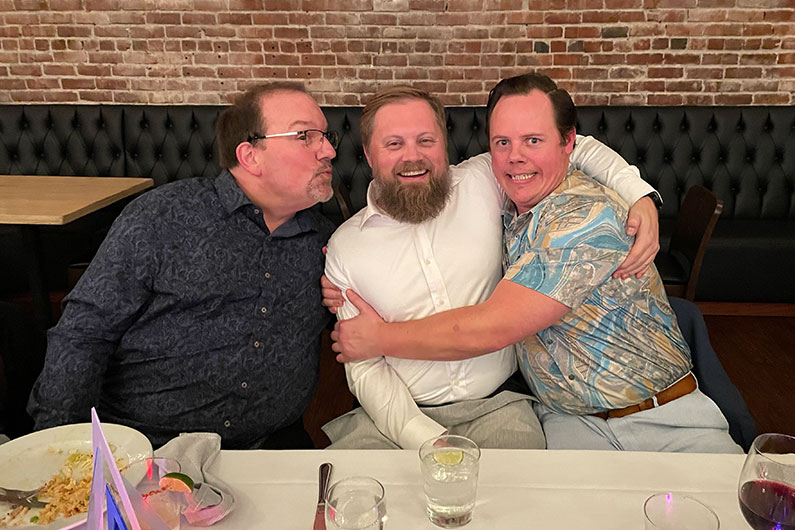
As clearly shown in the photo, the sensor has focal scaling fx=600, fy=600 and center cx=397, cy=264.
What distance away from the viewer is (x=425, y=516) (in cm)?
92

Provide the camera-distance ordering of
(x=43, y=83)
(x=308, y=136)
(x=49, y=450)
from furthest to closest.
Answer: (x=43, y=83), (x=308, y=136), (x=49, y=450)

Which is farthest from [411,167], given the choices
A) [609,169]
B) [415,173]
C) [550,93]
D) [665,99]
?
[665,99]

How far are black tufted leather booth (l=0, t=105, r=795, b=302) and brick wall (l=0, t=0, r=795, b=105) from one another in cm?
27

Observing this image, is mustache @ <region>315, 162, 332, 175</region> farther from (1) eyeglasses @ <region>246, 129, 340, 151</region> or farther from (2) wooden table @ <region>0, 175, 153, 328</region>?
(2) wooden table @ <region>0, 175, 153, 328</region>

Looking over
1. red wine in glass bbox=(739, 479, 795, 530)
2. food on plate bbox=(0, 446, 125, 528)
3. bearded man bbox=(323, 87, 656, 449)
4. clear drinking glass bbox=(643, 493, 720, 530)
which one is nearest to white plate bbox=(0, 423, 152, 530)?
food on plate bbox=(0, 446, 125, 528)

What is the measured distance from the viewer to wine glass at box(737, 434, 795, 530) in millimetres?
775

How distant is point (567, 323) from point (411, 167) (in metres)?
0.63

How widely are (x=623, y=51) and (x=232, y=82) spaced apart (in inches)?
104

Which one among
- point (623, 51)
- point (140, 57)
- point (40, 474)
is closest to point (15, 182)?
point (140, 57)

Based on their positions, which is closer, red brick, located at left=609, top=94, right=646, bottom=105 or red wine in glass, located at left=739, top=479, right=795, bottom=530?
red wine in glass, located at left=739, top=479, right=795, bottom=530

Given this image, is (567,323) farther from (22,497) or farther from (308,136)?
(22,497)

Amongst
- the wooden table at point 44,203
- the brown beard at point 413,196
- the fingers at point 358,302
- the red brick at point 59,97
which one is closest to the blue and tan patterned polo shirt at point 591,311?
the brown beard at point 413,196

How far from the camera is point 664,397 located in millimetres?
1467

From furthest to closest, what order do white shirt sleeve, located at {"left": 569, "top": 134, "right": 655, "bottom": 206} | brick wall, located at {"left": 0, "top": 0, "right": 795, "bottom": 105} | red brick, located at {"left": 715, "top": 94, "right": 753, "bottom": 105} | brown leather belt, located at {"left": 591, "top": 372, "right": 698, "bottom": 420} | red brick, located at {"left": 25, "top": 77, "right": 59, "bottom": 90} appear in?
1. red brick, located at {"left": 25, "top": 77, "right": 59, "bottom": 90}
2. red brick, located at {"left": 715, "top": 94, "right": 753, "bottom": 105}
3. brick wall, located at {"left": 0, "top": 0, "right": 795, "bottom": 105}
4. white shirt sleeve, located at {"left": 569, "top": 134, "right": 655, "bottom": 206}
5. brown leather belt, located at {"left": 591, "top": 372, "right": 698, "bottom": 420}
